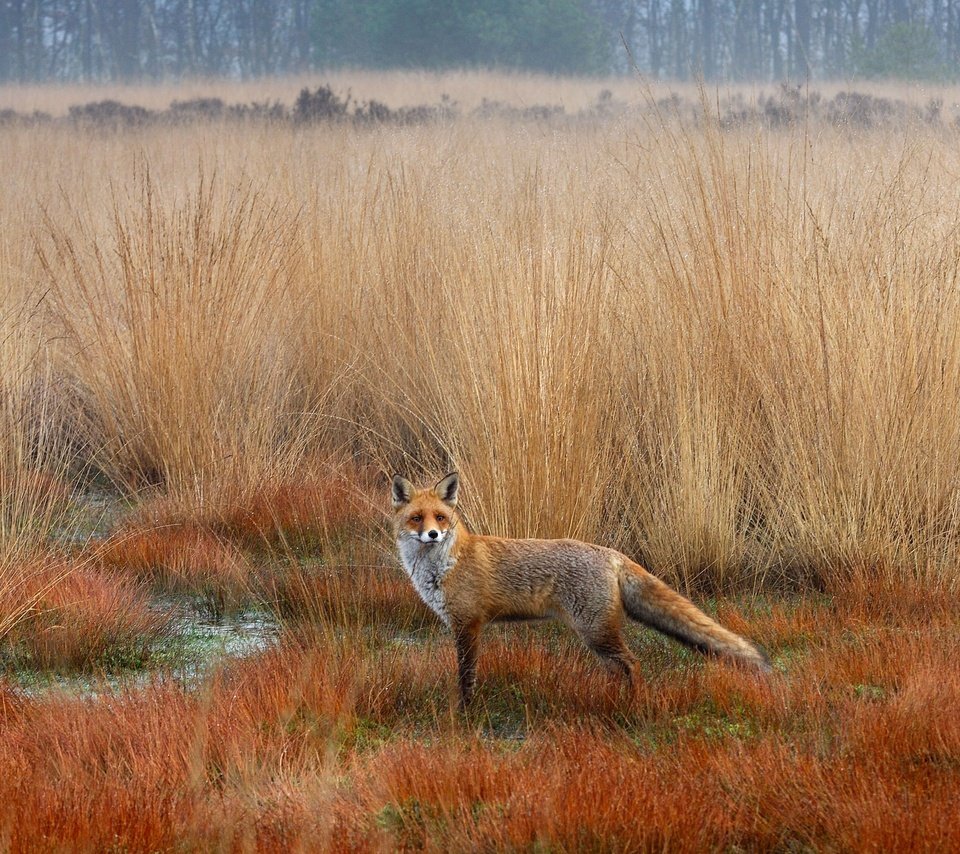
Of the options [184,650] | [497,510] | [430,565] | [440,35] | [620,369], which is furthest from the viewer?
[440,35]

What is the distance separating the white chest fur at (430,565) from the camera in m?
4.21

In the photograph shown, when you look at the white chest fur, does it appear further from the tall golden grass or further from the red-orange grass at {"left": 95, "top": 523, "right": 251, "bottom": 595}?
the red-orange grass at {"left": 95, "top": 523, "right": 251, "bottom": 595}

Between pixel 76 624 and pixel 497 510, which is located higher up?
pixel 497 510

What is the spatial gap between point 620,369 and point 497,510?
1152 millimetres

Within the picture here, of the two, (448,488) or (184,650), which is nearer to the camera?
(448,488)

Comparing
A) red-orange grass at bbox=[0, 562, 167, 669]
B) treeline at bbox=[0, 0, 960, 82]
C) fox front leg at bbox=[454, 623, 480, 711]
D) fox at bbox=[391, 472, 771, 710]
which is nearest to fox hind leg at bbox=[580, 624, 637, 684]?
fox at bbox=[391, 472, 771, 710]

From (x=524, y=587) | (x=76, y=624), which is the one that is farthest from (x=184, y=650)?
(x=524, y=587)

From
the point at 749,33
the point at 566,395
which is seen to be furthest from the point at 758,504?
the point at 749,33

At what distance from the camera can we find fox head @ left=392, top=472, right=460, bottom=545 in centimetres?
407

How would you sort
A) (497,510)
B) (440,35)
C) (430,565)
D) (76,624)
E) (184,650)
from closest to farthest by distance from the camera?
(430,565)
(76,624)
(184,650)
(497,510)
(440,35)

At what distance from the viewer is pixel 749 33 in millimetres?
47656

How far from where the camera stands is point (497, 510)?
17.6 ft

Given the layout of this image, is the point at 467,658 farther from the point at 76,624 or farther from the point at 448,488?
the point at 76,624

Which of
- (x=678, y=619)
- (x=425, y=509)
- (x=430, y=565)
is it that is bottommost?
(x=678, y=619)
